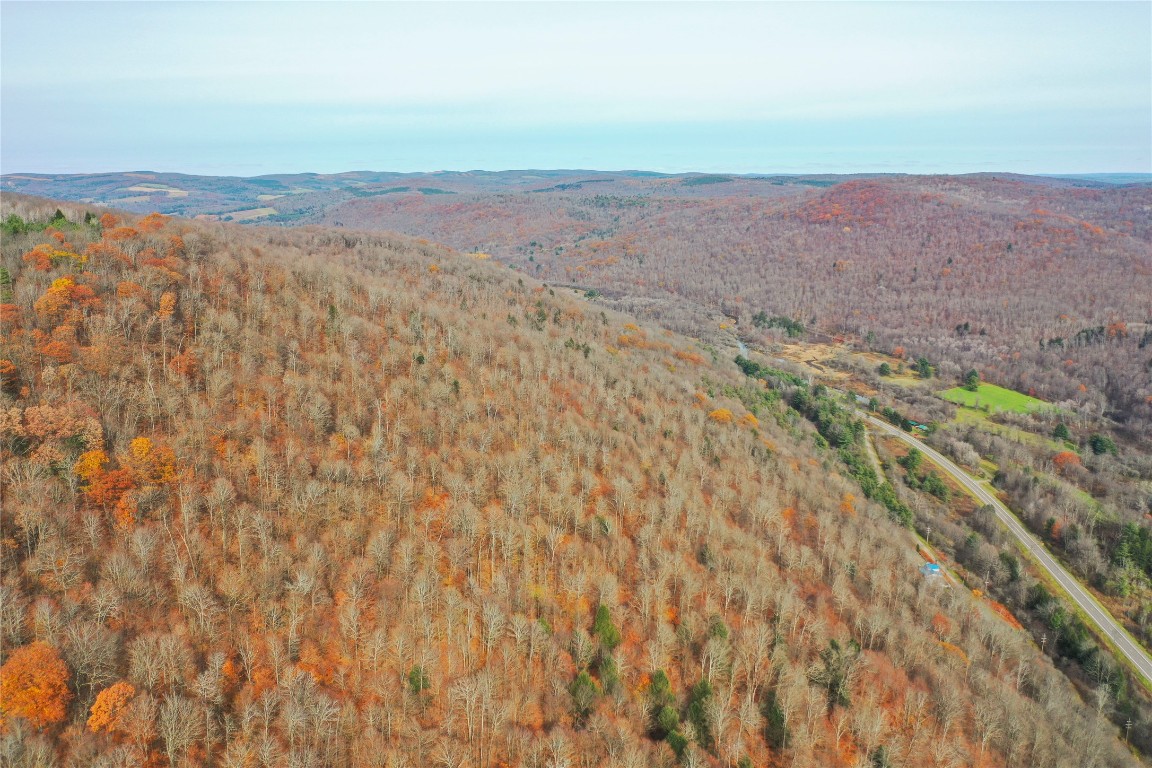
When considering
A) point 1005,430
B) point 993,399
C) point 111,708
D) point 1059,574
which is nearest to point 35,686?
point 111,708

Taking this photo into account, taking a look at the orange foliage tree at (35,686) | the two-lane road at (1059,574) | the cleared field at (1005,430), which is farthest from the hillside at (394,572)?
the cleared field at (1005,430)

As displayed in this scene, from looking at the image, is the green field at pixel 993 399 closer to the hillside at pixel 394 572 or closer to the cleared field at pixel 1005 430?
the cleared field at pixel 1005 430

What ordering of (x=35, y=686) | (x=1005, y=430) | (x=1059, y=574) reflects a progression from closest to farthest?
(x=35, y=686), (x=1059, y=574), (x=1005, y=430)

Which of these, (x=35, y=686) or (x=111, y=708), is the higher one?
(x=35, y=686)

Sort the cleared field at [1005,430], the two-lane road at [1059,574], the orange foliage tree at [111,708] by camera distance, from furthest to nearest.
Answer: the cleared field at [1005,430] → the two-lane road at [1059,574] → the orange foliage tree at [111,708]

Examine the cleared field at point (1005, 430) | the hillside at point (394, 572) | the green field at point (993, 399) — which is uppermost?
the hillside at point (394, 572)

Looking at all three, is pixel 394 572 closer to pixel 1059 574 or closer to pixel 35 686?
pixel 35 686
